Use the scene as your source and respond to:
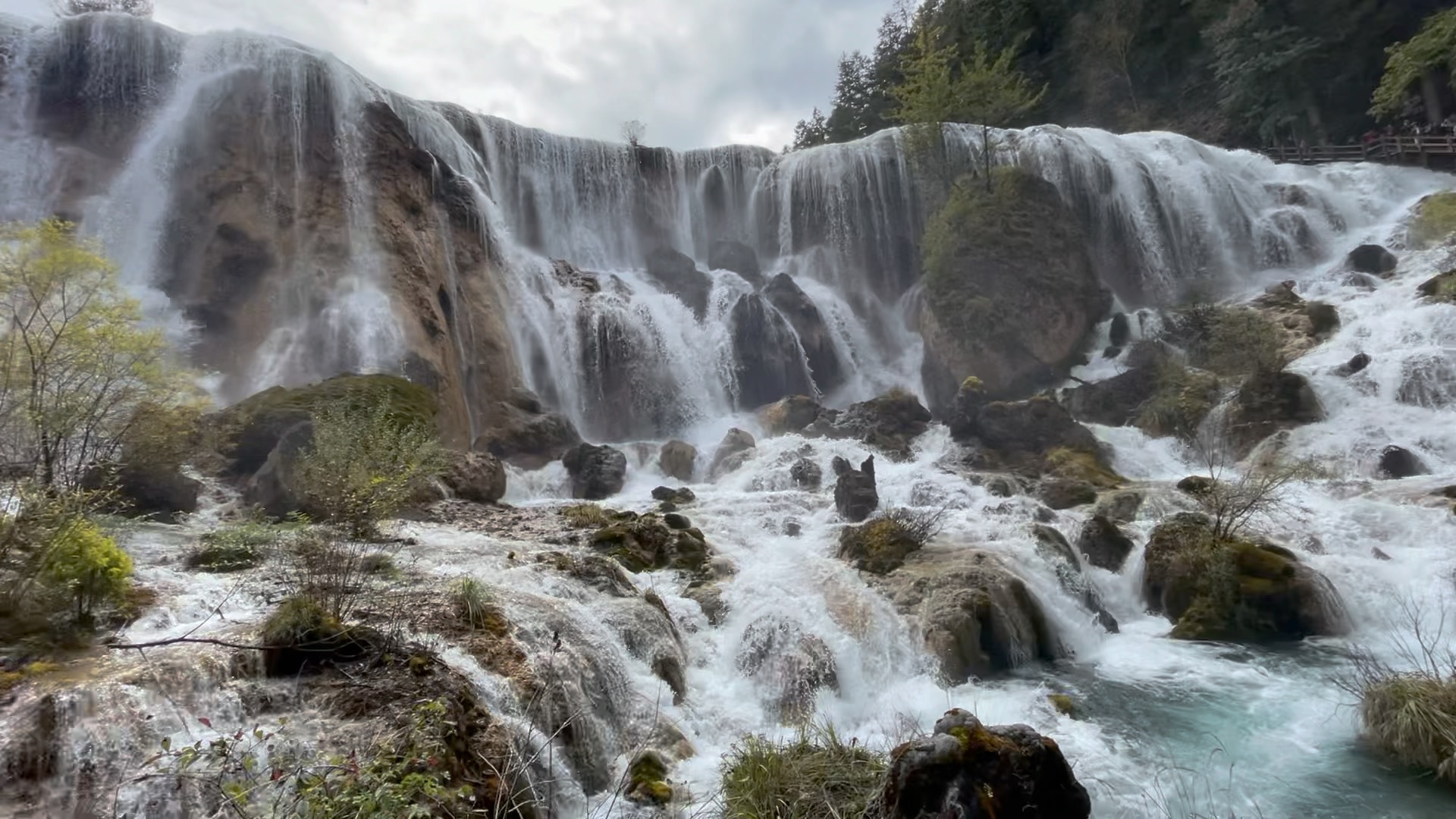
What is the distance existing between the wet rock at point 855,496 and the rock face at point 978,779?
29.7 ft

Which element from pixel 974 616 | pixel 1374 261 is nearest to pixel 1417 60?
pixel 1374 261

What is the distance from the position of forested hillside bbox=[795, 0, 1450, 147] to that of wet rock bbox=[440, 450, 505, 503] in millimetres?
22777

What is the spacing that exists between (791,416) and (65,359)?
1626 cm

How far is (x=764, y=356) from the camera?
82.3ft

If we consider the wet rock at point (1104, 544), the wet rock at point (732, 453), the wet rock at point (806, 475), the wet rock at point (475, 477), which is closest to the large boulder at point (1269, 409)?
the wet rock at point (1104, 544)

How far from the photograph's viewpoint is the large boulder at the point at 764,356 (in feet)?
81.8

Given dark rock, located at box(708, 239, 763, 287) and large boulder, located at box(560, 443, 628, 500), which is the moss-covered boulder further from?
dark rock, located at box(708, 239, 763, 287)

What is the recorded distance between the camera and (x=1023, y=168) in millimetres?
Answer: 28375

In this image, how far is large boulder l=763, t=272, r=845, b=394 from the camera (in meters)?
26.4

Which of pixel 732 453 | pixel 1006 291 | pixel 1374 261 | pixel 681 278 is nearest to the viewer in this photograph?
pixel 732 453

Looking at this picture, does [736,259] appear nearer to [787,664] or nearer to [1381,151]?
[787,664]

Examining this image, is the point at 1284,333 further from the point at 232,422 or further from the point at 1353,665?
the point at 232,422

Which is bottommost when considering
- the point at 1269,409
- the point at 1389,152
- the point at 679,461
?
the point at 679,461

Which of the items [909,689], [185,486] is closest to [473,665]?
[909,689]
